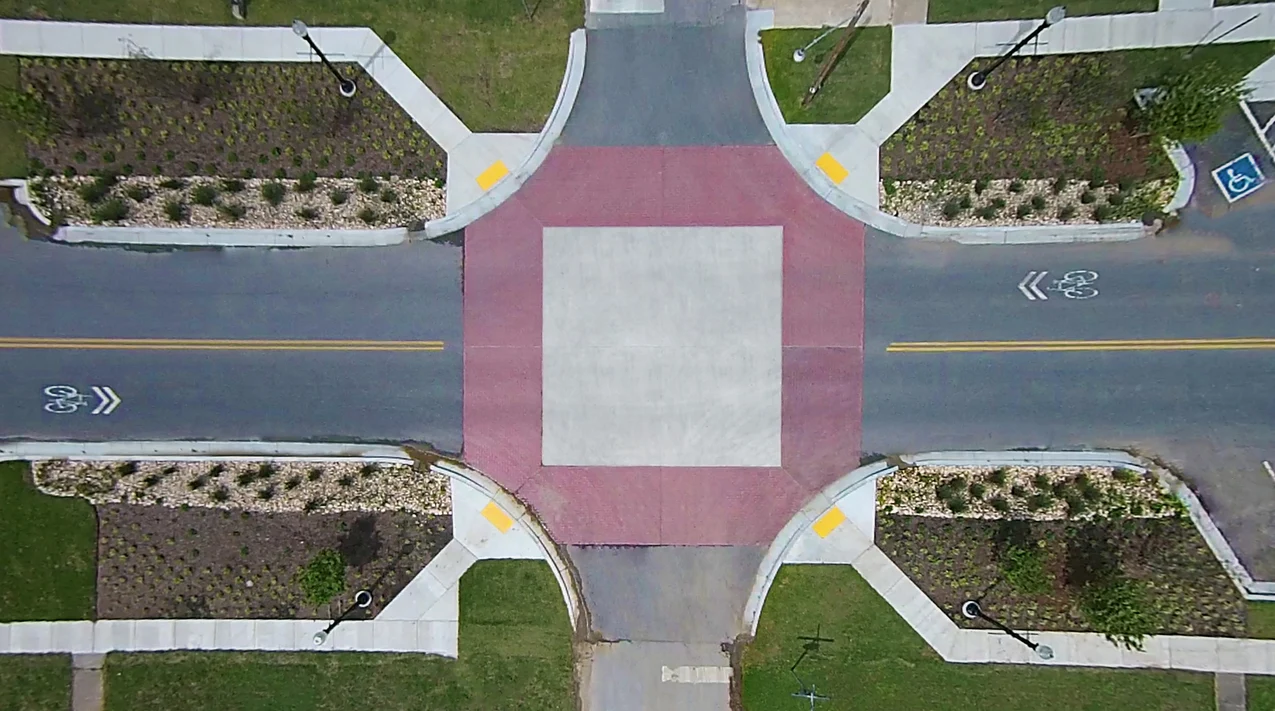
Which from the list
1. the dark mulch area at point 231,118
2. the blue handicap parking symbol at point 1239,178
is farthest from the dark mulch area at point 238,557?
the blue handicap parking symbol at point 1239,178

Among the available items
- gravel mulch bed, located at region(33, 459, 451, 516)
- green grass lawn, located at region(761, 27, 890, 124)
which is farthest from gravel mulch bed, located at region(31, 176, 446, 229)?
green grass lawn, located at region(761, 27, 890, 124)

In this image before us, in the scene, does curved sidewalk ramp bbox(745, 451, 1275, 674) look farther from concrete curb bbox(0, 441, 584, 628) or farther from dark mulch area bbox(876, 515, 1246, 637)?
concrete curb bbox(0, 441, 584, 628)

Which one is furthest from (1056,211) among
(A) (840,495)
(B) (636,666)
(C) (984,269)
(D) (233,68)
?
(D) (233,68)

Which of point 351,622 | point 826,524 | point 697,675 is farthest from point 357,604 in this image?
point 826,524

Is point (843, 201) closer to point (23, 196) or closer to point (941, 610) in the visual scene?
point (941, 610)

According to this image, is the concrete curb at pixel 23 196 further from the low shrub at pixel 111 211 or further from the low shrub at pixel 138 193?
the low shrub at pixel 138 193

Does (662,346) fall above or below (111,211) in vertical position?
below

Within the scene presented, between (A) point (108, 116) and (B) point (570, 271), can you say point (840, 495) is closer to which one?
(B) point (570, 271)
